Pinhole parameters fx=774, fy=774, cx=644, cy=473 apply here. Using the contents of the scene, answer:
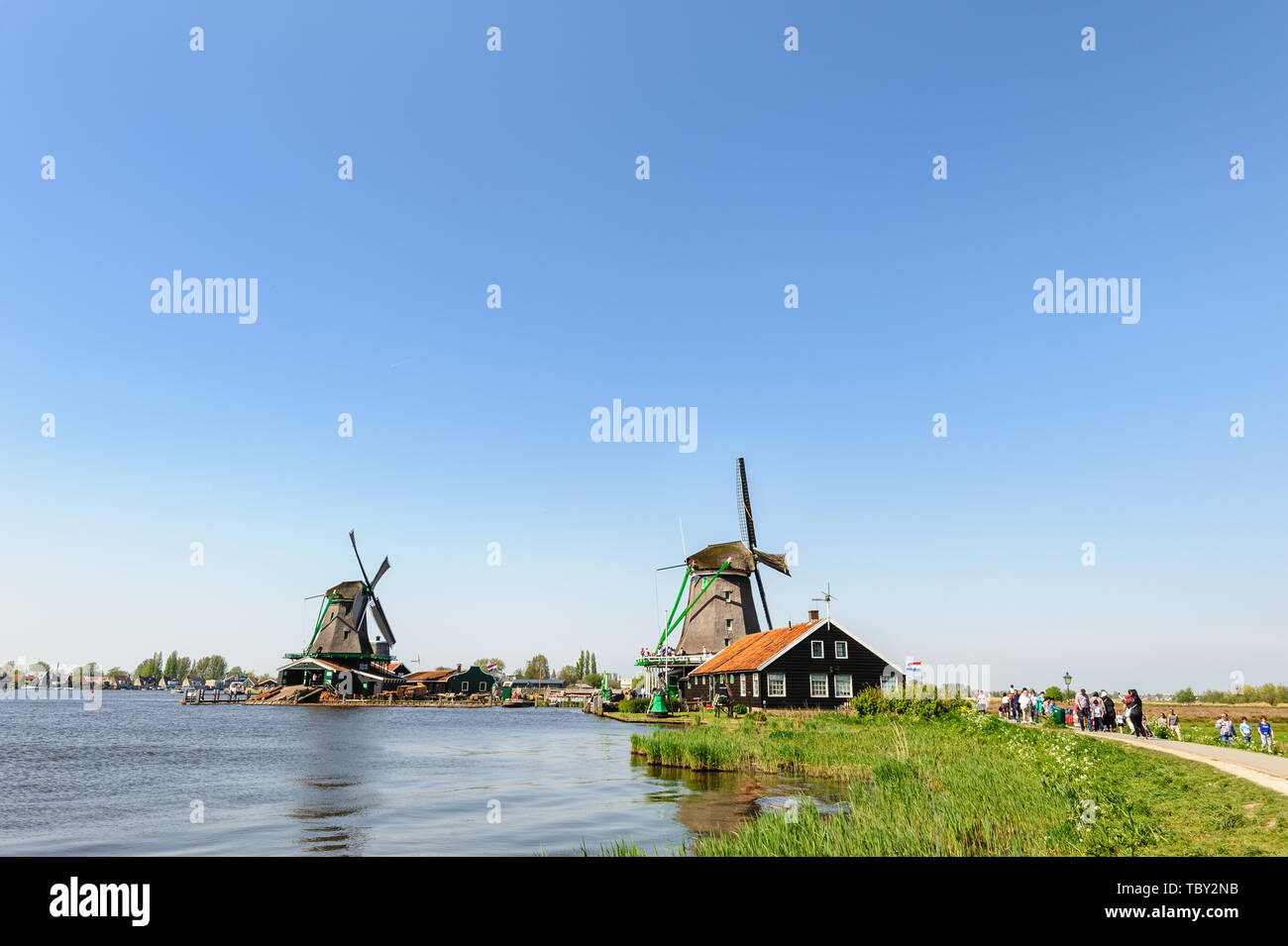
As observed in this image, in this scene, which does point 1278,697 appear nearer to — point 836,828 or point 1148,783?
point 1148,783

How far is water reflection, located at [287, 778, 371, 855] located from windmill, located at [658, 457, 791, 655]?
40113 millimetres

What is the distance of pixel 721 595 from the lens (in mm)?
65438

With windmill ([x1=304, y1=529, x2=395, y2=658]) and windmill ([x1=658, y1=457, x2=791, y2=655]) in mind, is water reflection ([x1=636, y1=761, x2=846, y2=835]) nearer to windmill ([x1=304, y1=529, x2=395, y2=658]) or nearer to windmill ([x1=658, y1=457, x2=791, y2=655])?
windmill ([x1=658, y1=457, x2=791, y2=655])

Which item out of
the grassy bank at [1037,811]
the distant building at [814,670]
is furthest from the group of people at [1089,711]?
the distant building at [814,670]

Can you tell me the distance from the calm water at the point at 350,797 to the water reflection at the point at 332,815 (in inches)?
1.8

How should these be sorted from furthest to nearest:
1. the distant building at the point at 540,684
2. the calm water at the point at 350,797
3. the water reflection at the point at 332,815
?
the distant building at the point at 540,684 → the calm water at the point at 350,797 → the water reflection at the point at 332,815

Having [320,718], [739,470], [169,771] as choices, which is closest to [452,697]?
[320,718]

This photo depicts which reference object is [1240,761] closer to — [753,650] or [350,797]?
[350,797]

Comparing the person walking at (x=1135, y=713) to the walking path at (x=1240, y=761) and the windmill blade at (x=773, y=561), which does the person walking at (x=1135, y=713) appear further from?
the windmill blade at (x=773, y=561)

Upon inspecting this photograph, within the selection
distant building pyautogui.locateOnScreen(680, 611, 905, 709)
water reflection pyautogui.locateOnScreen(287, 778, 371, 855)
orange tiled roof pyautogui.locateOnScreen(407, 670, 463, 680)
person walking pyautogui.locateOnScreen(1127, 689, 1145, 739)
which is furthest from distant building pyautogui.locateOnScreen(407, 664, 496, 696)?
person walking pyautogui.locateOnScreen(1127, 689, 1145, 739)

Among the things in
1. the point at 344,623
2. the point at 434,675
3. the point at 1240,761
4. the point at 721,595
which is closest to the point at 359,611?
the point at 344,623

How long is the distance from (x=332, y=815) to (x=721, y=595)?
157ft

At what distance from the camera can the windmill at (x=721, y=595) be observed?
64375mm

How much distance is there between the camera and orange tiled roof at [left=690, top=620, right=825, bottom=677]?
49125 mm
